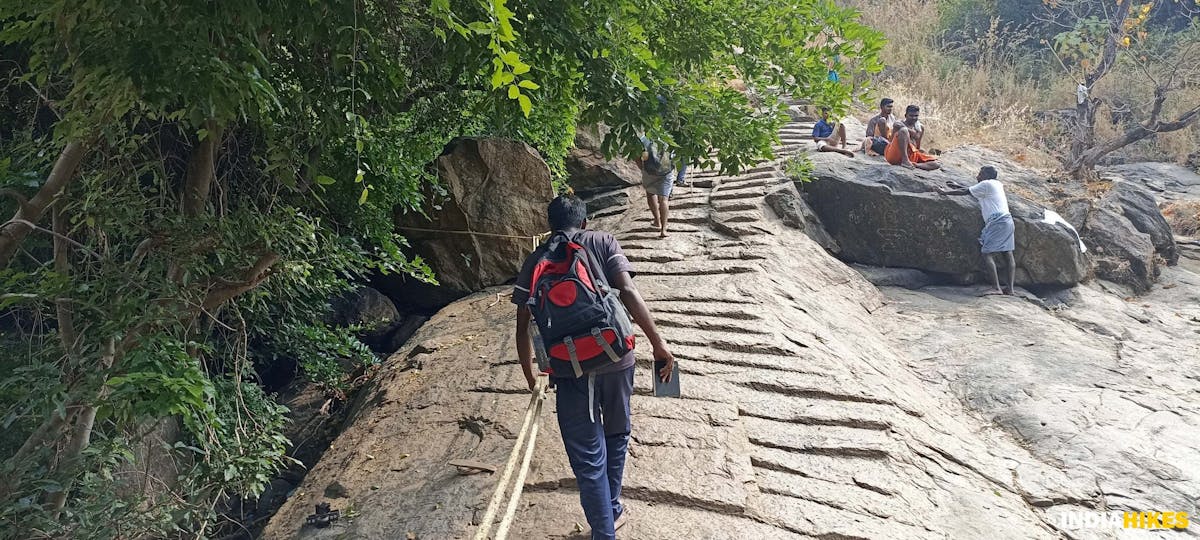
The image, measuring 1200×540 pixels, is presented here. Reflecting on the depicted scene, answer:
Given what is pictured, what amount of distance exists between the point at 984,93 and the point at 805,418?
14.3 metres

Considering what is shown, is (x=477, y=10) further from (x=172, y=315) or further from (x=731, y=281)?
(x=731, y=281)

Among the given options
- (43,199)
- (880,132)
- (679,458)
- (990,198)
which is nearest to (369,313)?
(43,199)

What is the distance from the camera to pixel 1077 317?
25.2ft

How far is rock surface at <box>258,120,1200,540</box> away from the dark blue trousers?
0.40 metres

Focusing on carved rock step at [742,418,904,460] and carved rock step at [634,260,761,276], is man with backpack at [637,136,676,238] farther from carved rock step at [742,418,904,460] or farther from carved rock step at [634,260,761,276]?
carved rock step at [742,418,904,460]

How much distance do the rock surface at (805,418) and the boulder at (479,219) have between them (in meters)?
0.37

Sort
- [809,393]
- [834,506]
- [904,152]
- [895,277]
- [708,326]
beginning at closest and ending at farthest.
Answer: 1. [834,506]
2. [809,393]
3. [708,326]
4. [895,277]
5. [904,152]

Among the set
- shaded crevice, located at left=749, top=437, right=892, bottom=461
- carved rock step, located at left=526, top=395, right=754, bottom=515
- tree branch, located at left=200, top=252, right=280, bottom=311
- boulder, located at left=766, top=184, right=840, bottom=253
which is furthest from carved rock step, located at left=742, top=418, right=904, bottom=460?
boulder, located at left=766, top=184, right=840, bottom=253

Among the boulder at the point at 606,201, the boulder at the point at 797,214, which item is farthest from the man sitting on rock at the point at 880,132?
the boulder at the point at 606,201

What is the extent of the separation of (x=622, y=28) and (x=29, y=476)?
3.36 meters

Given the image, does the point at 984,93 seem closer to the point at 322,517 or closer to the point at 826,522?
the point at 826,522

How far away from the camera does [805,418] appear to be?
4.42 meters

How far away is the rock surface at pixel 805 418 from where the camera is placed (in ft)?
11.7

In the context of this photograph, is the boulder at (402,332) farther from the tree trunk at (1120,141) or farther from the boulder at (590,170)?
the tree trunk at (1120,141)
